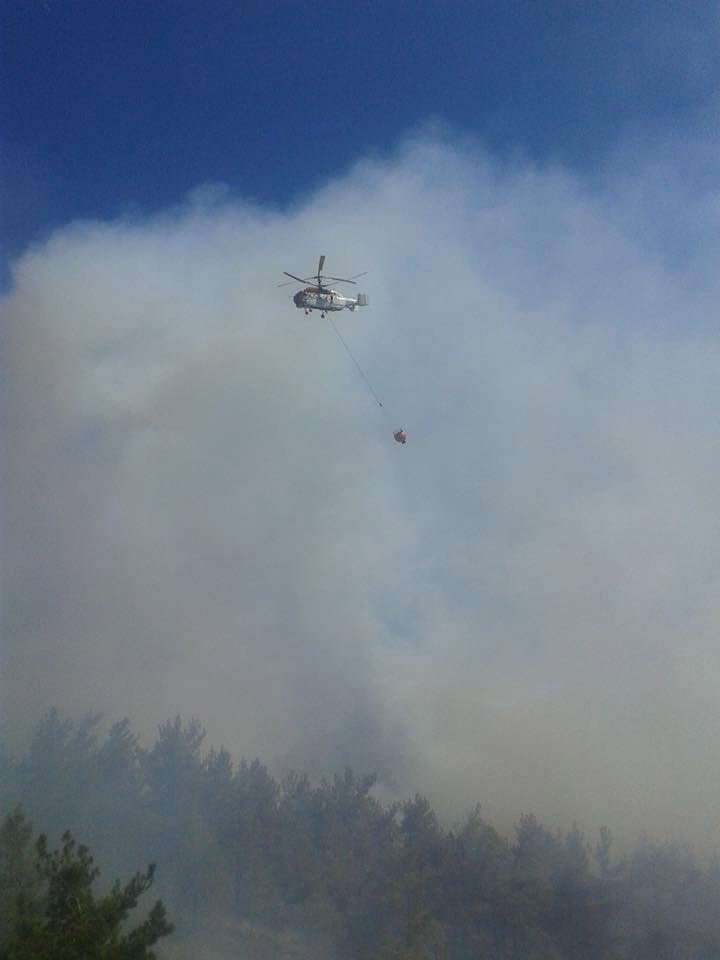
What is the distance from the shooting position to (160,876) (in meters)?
70.2

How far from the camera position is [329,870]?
249 ft

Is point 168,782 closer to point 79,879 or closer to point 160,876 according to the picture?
point 160,876

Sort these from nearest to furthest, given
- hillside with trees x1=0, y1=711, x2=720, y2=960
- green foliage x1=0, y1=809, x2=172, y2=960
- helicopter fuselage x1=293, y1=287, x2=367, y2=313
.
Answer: green foliage x1=0, y1=809, x2=172, y2=960, helicopter fuselage x1=293, y1=287, x2=367, y2=313, hillside with trees x1=0, y1=711, x2=720, y2=960

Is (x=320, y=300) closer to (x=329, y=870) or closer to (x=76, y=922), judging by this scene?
(x=76, y=922)

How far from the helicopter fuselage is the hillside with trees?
4324 cm

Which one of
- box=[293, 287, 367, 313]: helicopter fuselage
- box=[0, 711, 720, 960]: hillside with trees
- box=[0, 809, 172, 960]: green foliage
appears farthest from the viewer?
box=[0, 711, 720, 960]: hillside with trees

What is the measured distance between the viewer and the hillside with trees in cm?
6988

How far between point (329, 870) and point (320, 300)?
54.0 metres

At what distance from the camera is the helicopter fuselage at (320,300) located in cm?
5475

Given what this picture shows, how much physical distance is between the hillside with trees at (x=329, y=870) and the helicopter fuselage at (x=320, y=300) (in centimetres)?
4324

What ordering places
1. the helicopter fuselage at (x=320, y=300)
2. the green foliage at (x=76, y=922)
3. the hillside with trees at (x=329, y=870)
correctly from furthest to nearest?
the hillside with trees at (x=329, y=870) < the helicopter fuselage at (x=320, y=300) < the green foliage at (x=76, y=922)

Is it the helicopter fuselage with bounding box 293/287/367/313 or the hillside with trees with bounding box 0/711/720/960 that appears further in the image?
the hillside with trees with bounding box 0/711/720/960

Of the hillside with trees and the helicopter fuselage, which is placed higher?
the helicopter fuselage

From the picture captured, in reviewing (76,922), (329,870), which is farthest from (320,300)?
(329,870)
